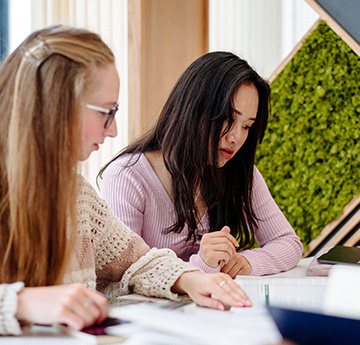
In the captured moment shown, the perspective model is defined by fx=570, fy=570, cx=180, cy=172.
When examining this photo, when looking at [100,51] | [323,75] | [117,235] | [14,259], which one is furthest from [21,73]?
[323,75]

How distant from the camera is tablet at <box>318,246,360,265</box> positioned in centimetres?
145

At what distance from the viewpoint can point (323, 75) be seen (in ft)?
10.8

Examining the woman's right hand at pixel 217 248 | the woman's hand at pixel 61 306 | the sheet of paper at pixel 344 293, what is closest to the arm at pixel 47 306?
the woman's hand at pixel 61 306

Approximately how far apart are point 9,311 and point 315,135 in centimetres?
273

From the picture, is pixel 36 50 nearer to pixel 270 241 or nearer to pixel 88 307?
pixel 88 307

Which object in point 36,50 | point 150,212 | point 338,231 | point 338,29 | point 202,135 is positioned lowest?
point 338,231

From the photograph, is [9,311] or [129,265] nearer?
[9,311]

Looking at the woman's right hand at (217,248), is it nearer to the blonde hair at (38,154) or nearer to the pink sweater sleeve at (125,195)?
the pink sweater sleeve at (125,195)

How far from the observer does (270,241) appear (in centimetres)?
189

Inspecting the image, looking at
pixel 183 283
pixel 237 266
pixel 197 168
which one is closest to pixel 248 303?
pixel 183 283

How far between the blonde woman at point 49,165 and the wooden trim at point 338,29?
2.34m

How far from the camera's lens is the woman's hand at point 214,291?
1.00 meters

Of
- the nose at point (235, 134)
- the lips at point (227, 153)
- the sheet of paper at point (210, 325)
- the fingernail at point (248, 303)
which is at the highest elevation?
the nose at point (235, 134)

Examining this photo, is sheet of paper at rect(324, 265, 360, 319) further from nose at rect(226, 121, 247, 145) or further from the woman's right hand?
nose at rect(226, 121, 247, 145)
